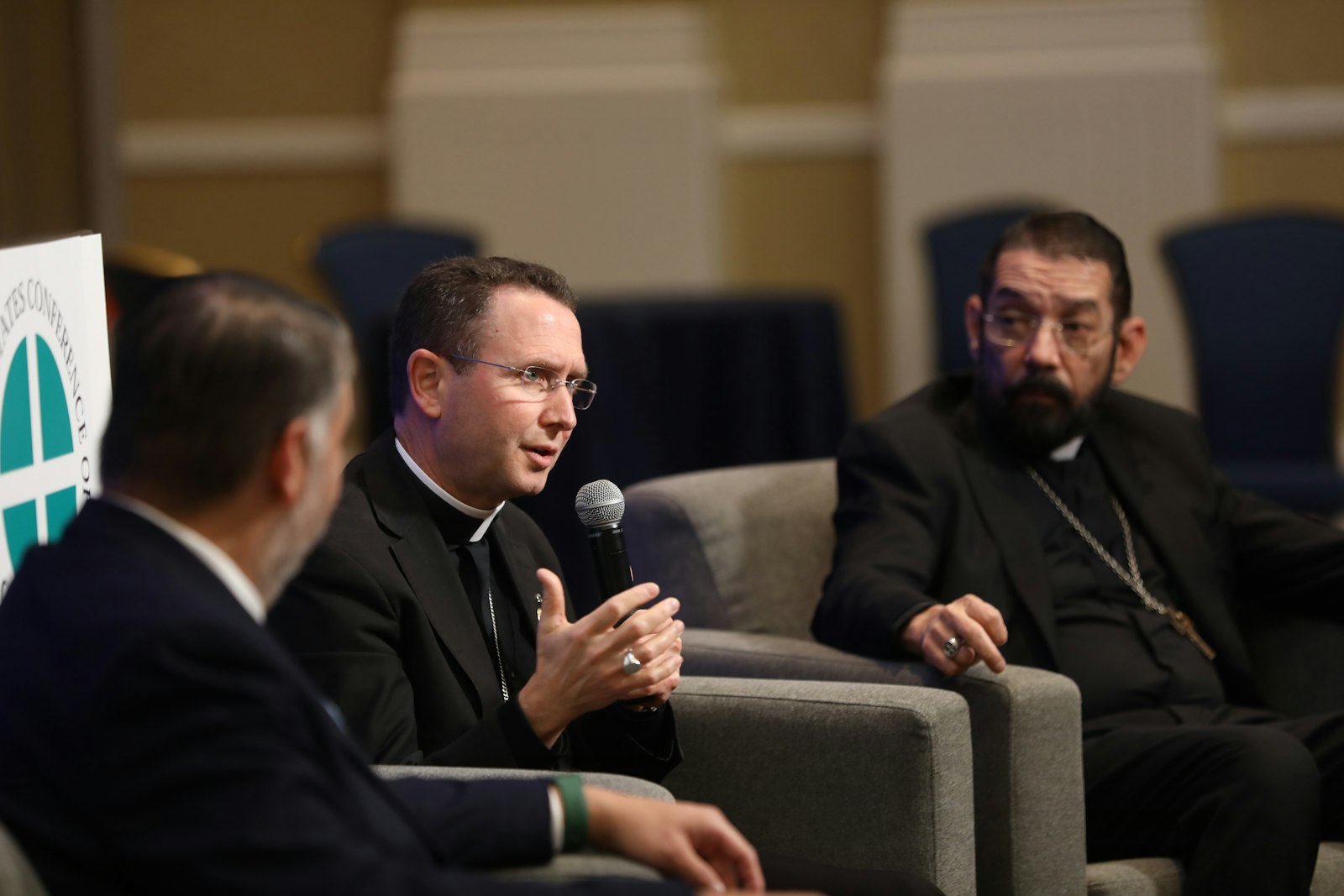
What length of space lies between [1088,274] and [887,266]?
344 centimetres

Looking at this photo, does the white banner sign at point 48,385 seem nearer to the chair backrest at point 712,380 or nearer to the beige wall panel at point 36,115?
the chair backrest at point 712,380

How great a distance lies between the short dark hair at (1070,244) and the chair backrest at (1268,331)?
2.23 m

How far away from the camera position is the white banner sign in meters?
1.95

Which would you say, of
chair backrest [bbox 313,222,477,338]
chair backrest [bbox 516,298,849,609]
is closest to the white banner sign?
chair backrest [bbox 516,298,849,609]

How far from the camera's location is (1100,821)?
267 centimetres

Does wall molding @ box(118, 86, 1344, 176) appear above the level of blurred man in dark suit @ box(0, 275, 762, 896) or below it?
above

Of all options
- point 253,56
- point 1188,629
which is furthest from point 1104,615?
point 253,56

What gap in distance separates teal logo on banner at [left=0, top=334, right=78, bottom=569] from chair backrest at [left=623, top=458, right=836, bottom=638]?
3.57 feet

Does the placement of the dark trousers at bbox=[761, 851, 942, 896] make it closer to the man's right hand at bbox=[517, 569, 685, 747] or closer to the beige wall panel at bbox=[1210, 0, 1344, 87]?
the man's right hand at bbox=[517, 569, 685, 747]

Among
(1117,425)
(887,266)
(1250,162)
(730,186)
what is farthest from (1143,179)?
(1117,425)

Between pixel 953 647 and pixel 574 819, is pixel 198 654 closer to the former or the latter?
pixel 574 819

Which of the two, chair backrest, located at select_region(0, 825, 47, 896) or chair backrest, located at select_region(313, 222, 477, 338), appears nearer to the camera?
chair backrest, located at select_region(0, 825, 47, 896)

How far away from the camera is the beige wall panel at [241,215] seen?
23.1 ft

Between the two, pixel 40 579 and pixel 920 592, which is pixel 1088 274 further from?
pixel 40 579
